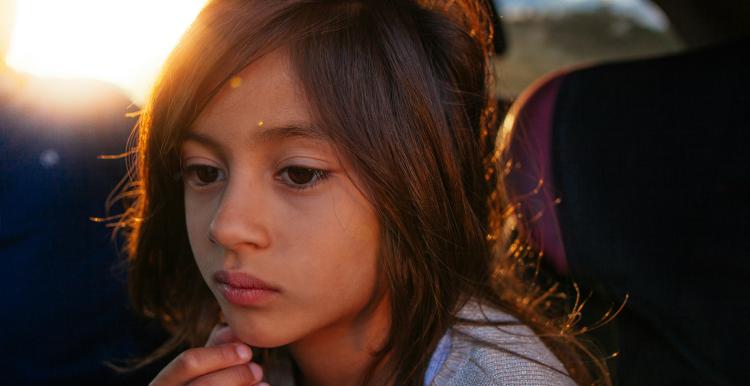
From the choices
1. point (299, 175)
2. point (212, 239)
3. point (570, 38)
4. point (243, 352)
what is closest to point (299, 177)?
point (299, 175)

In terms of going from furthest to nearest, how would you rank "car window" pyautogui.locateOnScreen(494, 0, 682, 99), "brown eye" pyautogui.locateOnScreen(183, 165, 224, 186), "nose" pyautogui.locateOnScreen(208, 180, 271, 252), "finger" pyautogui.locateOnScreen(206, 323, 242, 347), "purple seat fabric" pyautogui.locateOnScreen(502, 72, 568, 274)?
"car window" pyautogui.locateOnScreen(494, 0, 682, 99) → "purple seat fabric" pyautogui.locateOnScreen(502, 72, 568, 274) → "finger" pyautogui.locateOnScreen(206, 323, 242, 347) → "brown eye" pyautogui.locateOnScreen(183, 165, 224, 186) → "nose" pyautogui.locateOnScreen(208, 180, 271, 252)

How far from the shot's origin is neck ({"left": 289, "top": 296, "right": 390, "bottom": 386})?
1.09m

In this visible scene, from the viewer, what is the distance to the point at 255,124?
2.99 ft

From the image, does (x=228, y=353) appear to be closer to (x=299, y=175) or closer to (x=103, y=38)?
(x=299, y=175)

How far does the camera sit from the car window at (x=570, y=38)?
220cm

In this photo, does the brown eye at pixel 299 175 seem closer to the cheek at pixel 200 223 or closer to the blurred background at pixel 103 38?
the cheek at pixel 200 223

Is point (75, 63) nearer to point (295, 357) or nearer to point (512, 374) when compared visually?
point (295, 357)

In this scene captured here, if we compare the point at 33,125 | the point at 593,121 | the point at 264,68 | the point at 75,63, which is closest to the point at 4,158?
the point at 33,125

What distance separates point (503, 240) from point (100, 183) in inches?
29.6

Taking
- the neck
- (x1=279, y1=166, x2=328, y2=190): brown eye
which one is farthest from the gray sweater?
(x1=279, y1=166, x2=328, y2=190): brown eye

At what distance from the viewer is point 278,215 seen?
0.91m

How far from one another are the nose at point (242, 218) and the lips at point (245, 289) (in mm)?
42

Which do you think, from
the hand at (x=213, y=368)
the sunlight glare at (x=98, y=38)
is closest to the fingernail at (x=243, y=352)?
the hand at (x=213, y=368)

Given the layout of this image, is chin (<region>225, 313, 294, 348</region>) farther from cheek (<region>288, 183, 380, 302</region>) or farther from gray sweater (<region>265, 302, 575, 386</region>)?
gray sweater (<region>265, 302, 575, 386</region>)
